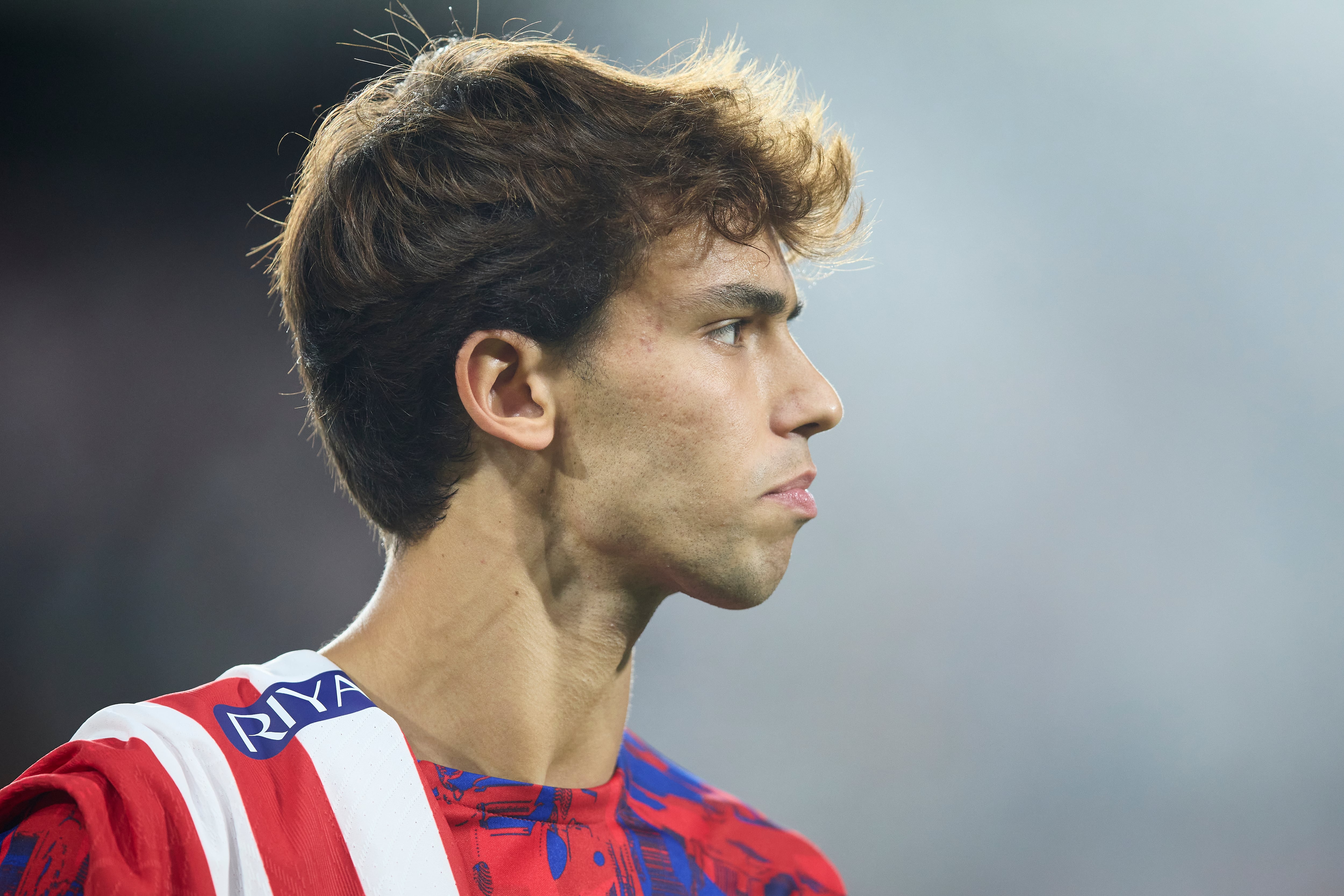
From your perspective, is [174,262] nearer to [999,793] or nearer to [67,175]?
[67,175]

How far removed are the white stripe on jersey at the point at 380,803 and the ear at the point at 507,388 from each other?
354 millimetres

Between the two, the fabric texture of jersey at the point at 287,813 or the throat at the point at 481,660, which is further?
the throat at the point at 481,660

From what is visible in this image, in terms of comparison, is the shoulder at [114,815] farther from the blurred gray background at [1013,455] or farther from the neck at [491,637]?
the blurred gray background at [1013,455]

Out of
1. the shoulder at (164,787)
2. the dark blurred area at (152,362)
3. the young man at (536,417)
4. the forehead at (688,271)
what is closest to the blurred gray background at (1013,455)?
the dark blurred area at (152,362)

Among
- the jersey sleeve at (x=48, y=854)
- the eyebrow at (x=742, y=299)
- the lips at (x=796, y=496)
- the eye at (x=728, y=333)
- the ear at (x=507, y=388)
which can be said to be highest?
the eyebrow at (x=742, y=299)

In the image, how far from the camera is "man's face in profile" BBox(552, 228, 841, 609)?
1.15m

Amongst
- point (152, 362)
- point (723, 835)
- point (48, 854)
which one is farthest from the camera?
point (152, 362)

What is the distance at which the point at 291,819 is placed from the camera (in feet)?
3.18

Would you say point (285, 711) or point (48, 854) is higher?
point (285, 711)

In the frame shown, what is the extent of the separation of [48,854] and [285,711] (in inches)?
9.8

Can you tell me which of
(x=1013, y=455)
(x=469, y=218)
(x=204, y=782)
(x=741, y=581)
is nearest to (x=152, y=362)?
(x=469, y=218)

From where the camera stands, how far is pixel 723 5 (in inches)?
113

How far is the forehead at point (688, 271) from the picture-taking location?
117cm

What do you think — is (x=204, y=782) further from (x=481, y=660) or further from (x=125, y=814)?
(x=481, y=660)
